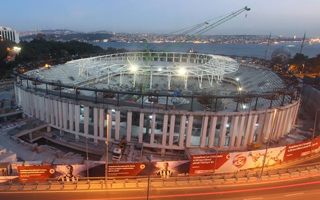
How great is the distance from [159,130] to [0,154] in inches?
1047

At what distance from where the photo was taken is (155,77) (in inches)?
4163

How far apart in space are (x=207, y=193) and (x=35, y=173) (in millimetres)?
20272

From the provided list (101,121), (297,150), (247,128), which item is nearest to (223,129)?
(247,128)

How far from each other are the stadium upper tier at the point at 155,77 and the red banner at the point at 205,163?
37.8 m

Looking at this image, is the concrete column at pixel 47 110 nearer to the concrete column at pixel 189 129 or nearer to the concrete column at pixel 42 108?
the concrete column at pixel 42 108

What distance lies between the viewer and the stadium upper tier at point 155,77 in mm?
81125

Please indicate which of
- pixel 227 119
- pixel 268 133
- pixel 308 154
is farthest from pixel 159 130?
pixel 308 154

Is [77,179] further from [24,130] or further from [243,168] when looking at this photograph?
[24,130]

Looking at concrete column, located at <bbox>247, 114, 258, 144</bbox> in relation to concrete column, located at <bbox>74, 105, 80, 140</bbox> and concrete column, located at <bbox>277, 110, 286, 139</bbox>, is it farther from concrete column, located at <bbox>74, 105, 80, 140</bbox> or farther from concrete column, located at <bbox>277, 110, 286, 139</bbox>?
concrete column, located at <bbox>74, 105, 80, 140</bbox>

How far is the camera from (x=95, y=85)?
3268 inches

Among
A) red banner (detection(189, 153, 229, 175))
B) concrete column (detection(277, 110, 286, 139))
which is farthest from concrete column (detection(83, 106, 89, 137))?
concrete column (detection(277, 110, 286, 139))

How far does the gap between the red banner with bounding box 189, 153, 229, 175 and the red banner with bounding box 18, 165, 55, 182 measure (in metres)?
17.4

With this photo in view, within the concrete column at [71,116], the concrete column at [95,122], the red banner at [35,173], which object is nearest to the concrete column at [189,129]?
the concrete column at [95,122]

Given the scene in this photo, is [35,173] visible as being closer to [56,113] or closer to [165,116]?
[165,116]
